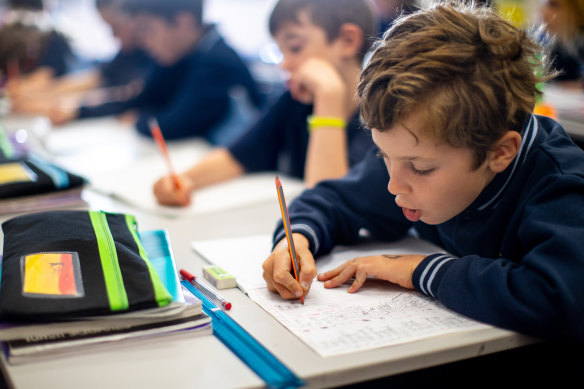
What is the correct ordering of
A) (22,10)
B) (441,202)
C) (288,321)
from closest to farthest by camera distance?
(288,321), (441,202), (22,10)

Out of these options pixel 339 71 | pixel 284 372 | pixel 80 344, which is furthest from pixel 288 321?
pixel 339 71

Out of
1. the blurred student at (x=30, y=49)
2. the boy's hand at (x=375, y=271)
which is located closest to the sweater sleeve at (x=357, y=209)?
the boy's hand at (x=375, y=271)

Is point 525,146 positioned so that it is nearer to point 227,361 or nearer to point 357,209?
point 357,209

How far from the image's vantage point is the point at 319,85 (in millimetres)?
1408

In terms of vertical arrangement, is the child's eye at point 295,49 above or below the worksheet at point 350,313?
above

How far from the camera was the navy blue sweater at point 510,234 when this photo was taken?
70cm

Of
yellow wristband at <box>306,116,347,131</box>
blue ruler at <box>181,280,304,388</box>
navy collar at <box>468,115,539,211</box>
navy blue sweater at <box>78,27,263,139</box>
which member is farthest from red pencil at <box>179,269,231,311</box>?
navy blue sweater at <box>78,27,263,139</box>

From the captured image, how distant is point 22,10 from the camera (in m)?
3.72

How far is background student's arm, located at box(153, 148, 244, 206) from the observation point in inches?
51.5

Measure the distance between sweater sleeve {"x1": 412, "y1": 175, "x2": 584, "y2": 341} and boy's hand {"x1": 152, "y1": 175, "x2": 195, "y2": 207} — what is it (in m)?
0.63

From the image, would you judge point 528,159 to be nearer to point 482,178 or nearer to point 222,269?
point 482,178

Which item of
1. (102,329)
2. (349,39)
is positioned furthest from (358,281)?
(349,39)

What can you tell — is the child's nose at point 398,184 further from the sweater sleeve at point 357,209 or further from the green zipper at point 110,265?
the green zipper at point 110,265

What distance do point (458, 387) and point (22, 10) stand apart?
3625 mm
